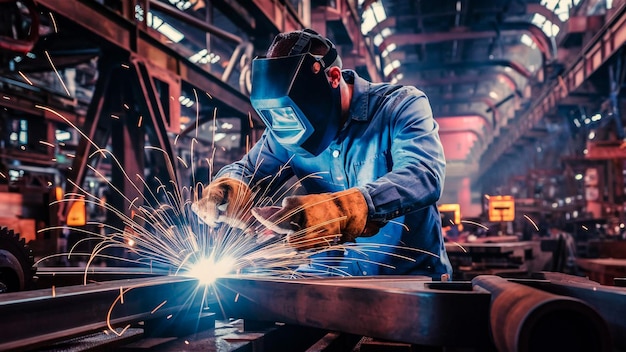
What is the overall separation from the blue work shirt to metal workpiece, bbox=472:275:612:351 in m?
0.82

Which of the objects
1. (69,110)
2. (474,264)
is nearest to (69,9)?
(474,264)

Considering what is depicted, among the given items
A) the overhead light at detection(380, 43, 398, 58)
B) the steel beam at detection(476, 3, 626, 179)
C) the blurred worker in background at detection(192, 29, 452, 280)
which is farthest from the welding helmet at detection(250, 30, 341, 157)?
the overhead light at detection(380, 43, 398, 58)

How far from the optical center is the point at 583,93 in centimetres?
974

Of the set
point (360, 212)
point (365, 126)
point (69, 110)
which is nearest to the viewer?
point (360, 212)

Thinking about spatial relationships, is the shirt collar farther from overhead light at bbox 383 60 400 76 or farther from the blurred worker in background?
overhead light at bbox 383 60 400 76

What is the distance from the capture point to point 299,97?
179cm

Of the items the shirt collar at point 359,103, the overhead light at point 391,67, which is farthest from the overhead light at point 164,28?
the shirt collar at point 359,103

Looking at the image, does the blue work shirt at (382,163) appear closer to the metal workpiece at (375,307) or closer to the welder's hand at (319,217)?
the welder's hand at (319,217)

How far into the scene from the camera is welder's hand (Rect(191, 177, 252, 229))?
2.12 m

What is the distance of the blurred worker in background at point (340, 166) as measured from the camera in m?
1.52

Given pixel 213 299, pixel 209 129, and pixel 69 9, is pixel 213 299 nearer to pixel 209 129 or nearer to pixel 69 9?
pixel 69 9

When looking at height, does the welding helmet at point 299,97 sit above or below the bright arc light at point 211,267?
above

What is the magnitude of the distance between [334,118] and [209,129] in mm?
18581

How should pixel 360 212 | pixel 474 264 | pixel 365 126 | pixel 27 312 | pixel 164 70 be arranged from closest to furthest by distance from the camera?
pixel 27 312 → pixel 360 212 → pixel 365 126 → pixel 164 70 → pixel 474 264
